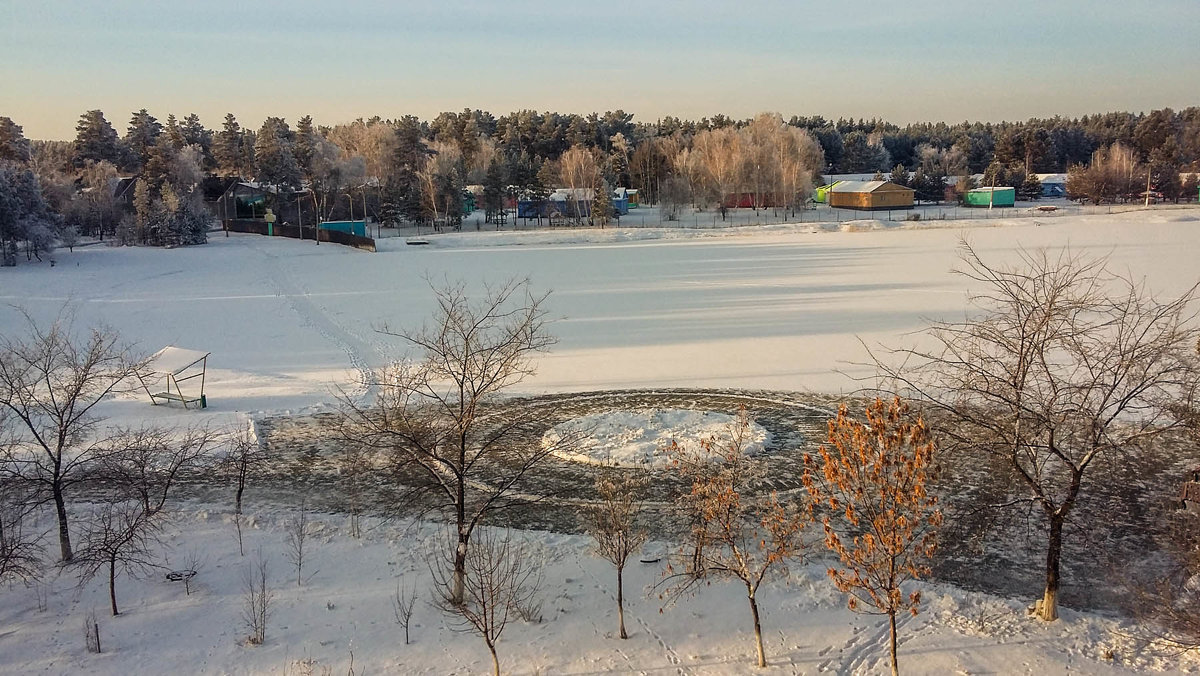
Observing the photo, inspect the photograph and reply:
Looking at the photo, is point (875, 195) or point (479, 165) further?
point (479, 165)

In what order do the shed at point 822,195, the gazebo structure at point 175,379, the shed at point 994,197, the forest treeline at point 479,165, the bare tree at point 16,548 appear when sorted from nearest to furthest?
the bare tree at point 16,548 → the gazebo structure at point 175,379 → the forest treeline at point 479,165 → the shed at point 994,197 → the shed at point 822,195

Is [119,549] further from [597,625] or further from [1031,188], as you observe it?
[1031,188]

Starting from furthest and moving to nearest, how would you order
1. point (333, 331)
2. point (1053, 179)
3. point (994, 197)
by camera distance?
point (1053, 179)
point (994, 197)
point (333, 331)

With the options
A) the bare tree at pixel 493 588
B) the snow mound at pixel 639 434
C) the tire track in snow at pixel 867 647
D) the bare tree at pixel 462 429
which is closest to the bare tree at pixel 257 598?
the bare tree at pixel 493 588

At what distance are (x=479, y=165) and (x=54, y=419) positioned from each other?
78.1 metres

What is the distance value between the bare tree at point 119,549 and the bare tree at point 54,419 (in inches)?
19.1

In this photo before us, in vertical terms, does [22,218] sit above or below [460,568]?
above

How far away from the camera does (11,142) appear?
247 ft

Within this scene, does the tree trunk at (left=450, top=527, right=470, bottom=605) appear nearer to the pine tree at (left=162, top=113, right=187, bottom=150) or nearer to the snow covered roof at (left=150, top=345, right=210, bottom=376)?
the snow covered roof at (left=150, top=345, right=210, bottom=376)

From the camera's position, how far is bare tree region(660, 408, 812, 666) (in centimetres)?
912

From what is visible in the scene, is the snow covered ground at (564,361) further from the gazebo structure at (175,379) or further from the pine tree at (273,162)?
the pine tree at (273,162)

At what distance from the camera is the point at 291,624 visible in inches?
418

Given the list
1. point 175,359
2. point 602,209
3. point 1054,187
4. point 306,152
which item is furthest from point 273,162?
point 1054,187

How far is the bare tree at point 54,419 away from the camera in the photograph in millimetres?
11984
